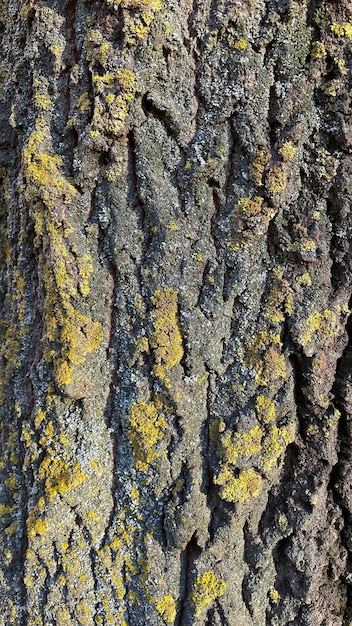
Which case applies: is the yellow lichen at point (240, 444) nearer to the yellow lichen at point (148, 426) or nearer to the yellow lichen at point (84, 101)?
the yellow lichen at point (148, 426)

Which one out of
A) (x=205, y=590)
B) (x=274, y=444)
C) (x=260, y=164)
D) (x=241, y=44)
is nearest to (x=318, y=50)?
(x=241, y=44)

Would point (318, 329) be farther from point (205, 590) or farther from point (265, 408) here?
point (205, 590)

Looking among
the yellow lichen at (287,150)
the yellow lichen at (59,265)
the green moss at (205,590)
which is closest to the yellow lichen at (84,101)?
the yellow lichen at (59,265)

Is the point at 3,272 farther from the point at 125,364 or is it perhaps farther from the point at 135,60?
the point at 135,60

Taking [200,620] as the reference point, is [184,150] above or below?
above

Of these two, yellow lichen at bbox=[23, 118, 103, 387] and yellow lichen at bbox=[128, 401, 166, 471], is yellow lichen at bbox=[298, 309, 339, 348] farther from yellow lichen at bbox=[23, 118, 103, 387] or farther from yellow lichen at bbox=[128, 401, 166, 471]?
yellow lichen at bbox=[23, 118, 103, 387]

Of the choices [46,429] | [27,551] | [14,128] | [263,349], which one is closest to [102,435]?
[46,429]

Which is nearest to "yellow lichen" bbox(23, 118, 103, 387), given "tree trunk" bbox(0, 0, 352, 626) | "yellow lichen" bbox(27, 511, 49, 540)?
"tree trunk" bbox(0, 0, 352, 626)
